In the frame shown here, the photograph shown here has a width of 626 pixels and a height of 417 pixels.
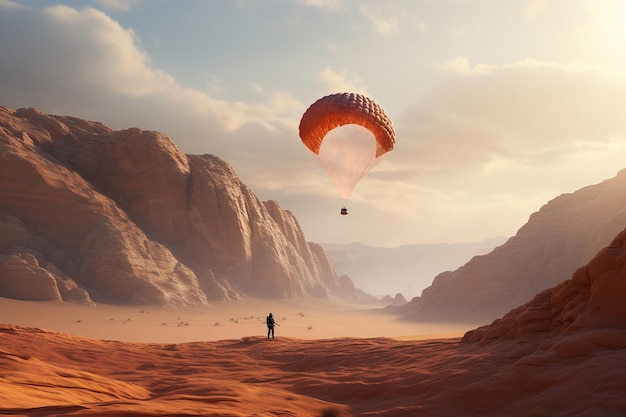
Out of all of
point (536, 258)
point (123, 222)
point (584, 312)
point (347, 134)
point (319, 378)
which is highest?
point (123, 222)

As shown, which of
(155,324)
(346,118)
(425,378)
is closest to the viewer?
(425,378)

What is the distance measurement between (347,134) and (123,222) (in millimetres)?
41170

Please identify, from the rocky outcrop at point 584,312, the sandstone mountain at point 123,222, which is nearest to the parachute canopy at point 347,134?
the rocky outcrop at point 584,312

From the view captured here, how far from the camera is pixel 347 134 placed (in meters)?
19.0

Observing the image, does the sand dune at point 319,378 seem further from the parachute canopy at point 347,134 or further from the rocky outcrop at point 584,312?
the parachute canopy at point 347,134

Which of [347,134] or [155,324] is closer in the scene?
[347,134]

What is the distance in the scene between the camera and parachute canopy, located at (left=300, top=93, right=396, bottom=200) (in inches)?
709

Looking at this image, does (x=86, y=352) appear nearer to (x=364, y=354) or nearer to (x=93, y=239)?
(x=364, y=354)

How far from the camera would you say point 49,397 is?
8711 millimetres

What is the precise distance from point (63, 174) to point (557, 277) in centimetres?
5775

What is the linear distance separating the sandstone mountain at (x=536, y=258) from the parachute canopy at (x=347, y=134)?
40.5 m

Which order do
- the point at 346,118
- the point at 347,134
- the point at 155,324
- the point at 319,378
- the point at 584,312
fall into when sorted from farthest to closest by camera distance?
the point at 155,324
the point at 347,134
the point at 346,118
the point at 319,378
the point at 584,312

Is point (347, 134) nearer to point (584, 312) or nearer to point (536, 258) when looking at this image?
point (584, 312)

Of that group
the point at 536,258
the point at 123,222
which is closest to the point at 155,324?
the point at 123,222
